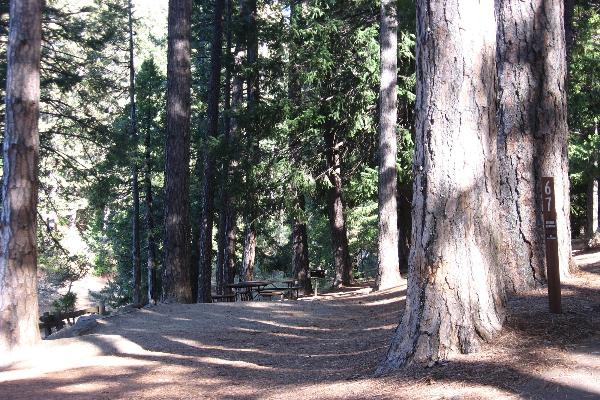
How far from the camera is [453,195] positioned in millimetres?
5766

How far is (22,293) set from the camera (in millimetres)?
9828

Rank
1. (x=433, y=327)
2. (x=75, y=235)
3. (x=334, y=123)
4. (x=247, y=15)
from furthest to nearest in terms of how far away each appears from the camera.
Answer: (x=75, y=235), (x=247, y=15), (x=334, y=123), (x=433, y=327)

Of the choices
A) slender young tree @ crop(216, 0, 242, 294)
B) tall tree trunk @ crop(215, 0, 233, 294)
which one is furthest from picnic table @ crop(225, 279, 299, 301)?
tall tree trunk @ crop(215, 0, 233, 294)

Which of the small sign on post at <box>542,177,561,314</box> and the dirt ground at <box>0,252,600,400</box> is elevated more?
the small sign on post at <box>542,177,561,314</box>

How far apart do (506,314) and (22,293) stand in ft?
24.2

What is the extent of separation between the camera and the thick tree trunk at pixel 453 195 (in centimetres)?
569

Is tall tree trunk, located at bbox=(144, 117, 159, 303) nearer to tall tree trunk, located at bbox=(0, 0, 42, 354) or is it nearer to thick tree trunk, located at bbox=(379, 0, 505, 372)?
tall tree trunk, located at bbox=(0, 0, 42, 354)

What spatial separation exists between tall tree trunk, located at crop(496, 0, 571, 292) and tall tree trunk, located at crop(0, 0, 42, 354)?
7.25m

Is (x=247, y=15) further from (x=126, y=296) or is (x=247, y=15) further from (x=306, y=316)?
(x=126, y=296)

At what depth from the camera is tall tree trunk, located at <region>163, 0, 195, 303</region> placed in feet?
51.2

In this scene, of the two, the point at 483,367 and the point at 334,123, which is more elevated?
the point at 334,123

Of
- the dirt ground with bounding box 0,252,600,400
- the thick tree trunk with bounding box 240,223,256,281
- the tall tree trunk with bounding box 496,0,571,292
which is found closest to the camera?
the dirt ground with bounding box 0,252,600,400

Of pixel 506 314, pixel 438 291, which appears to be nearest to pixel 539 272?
pixel 506 314

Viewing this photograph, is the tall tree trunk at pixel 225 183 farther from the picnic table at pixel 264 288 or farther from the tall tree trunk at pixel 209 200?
the picnic table at pixel 264 288
